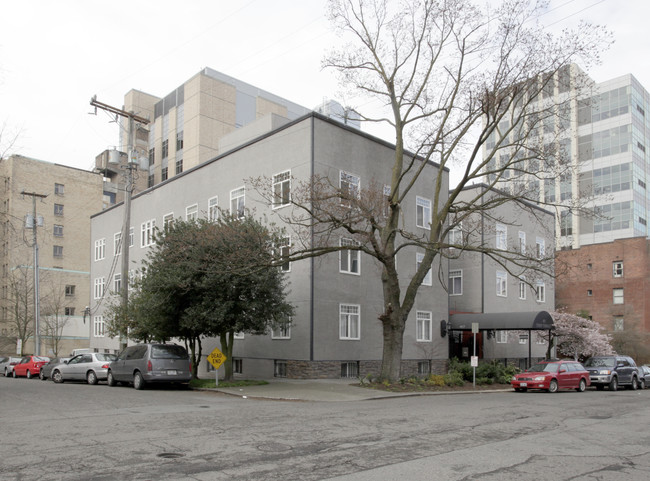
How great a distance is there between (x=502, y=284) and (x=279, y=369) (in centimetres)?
1965

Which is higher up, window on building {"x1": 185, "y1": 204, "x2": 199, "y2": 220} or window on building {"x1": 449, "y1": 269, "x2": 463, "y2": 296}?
window on building {"x1": 185, "y1": 204, "x2": 199, "y2": 220}

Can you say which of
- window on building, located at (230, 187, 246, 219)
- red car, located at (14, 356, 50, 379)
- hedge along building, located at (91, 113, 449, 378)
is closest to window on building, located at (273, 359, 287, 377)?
hedge along building, located at (91, 113, 449, 378)

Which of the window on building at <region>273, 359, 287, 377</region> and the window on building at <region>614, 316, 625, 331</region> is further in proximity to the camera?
the window on building at <region>614, 316, 625, 331</region>

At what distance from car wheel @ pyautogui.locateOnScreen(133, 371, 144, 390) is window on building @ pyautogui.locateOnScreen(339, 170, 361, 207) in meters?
9.75

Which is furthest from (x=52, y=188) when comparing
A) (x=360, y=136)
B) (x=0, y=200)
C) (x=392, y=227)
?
(x=392, y=227)

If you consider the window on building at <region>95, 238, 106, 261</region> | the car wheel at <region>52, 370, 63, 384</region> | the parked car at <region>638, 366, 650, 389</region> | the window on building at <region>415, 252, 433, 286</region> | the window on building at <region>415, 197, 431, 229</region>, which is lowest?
the parked car at <region>638, 366, 650, 389</region>

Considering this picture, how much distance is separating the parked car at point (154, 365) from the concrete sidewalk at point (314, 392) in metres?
1.60

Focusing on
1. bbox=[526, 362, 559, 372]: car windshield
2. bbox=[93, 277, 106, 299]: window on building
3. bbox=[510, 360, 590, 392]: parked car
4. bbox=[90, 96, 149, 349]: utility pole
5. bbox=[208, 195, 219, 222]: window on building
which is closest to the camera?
bbox=[510, 360, 590, 392]: parked car

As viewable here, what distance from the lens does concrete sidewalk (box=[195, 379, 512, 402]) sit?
18.8m

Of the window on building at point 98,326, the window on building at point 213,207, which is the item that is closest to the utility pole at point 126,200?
the window on building at point 213,207

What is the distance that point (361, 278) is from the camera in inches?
1134

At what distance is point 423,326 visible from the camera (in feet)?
107

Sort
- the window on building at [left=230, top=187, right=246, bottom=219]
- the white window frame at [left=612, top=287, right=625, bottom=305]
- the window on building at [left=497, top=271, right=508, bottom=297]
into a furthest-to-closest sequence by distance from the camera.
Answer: the white window frame at [left=612, top=287, right=625, bottom=305], the window on building at [left=497, top=271, right=508, bottom=297], the window on building at [left=230, top=187, right=246, bottom=219]

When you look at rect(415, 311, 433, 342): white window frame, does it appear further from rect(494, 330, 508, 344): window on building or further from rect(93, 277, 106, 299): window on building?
rect(93, 277, 106, 299): window on building
